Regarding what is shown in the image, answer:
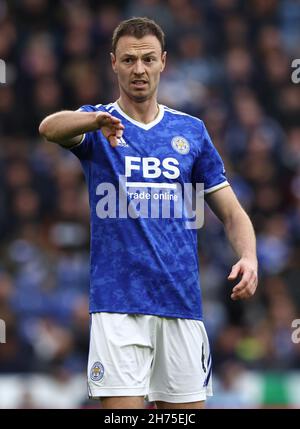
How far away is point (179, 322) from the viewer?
18.1 ft

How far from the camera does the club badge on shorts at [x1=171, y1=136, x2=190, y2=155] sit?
222 inches

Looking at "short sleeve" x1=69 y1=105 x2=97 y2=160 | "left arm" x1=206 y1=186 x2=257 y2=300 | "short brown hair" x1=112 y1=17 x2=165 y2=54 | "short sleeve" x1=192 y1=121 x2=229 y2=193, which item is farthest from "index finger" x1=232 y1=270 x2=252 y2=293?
"short brown hair" x1=112 y1=17 x2=165 y2=54

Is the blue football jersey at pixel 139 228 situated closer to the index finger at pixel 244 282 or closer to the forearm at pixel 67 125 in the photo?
the forearm at pixel 67 125

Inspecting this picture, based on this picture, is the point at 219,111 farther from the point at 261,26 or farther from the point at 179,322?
the point at 179,322

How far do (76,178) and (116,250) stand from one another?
695cm

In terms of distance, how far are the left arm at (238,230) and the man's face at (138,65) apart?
26.6 inches

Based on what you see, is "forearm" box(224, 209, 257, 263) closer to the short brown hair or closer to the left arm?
the left arm

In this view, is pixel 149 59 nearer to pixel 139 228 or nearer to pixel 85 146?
pixel 85 146

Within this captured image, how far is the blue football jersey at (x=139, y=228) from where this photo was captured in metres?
5.45

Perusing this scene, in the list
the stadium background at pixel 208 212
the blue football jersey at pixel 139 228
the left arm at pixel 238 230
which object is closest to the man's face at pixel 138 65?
the blue football jersey at pixel 139 228

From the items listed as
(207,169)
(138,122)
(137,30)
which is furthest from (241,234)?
(137,30)

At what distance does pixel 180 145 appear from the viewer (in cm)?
566
